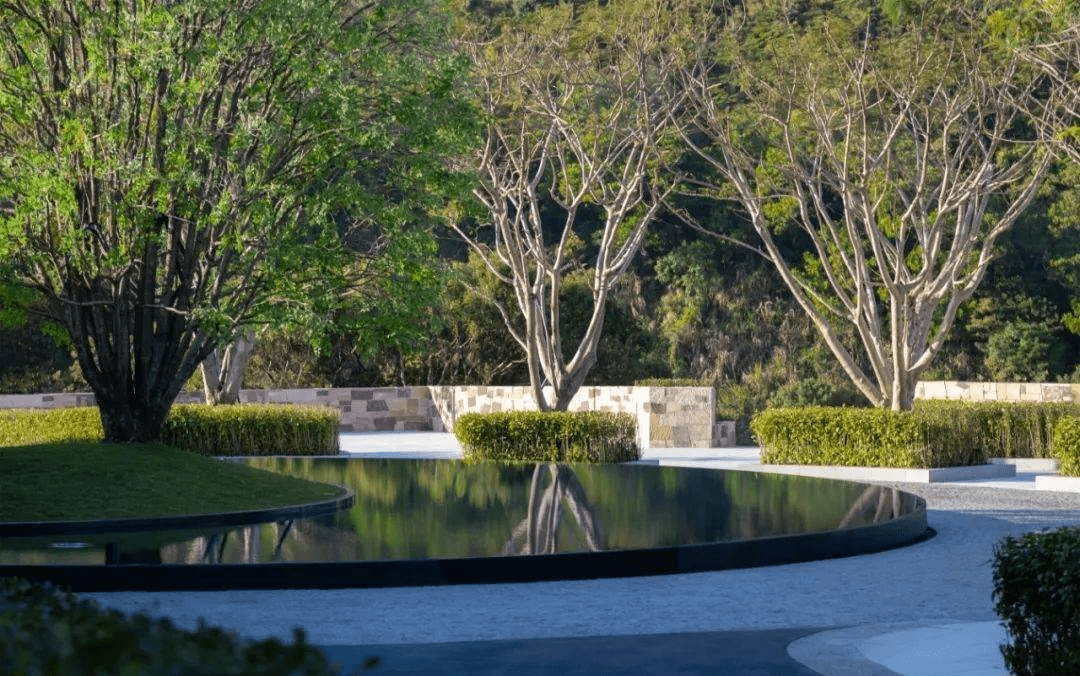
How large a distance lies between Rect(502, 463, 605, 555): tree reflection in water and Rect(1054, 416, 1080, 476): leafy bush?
692 centimetres

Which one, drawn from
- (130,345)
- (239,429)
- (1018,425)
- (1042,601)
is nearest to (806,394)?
(1018,425)

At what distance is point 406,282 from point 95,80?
3981 millimetres

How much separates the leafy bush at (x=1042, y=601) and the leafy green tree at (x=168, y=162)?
32.4 feet

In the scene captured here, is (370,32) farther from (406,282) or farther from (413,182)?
(406,282)

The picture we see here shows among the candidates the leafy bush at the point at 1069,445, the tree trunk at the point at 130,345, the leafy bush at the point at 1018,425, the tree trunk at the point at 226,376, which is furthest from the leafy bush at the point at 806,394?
the tree trunk at the point at 130,345

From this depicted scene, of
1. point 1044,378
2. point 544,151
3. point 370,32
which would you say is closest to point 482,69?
point 544,151

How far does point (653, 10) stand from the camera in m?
27.4

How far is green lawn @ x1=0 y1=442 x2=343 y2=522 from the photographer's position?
47.0 ft

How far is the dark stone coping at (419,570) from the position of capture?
11648 millimetres

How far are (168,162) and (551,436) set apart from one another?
33.5 ft

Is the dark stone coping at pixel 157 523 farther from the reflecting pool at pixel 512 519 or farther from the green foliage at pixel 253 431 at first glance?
the green foliage at pixel 253 431

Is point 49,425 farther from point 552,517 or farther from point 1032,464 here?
point 1032,464

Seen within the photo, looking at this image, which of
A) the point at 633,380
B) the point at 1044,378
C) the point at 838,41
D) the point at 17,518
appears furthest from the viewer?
the point at 1044,378

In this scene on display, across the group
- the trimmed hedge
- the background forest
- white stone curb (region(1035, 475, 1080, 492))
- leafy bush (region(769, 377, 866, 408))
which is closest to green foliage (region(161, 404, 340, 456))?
the trimmed hedge
